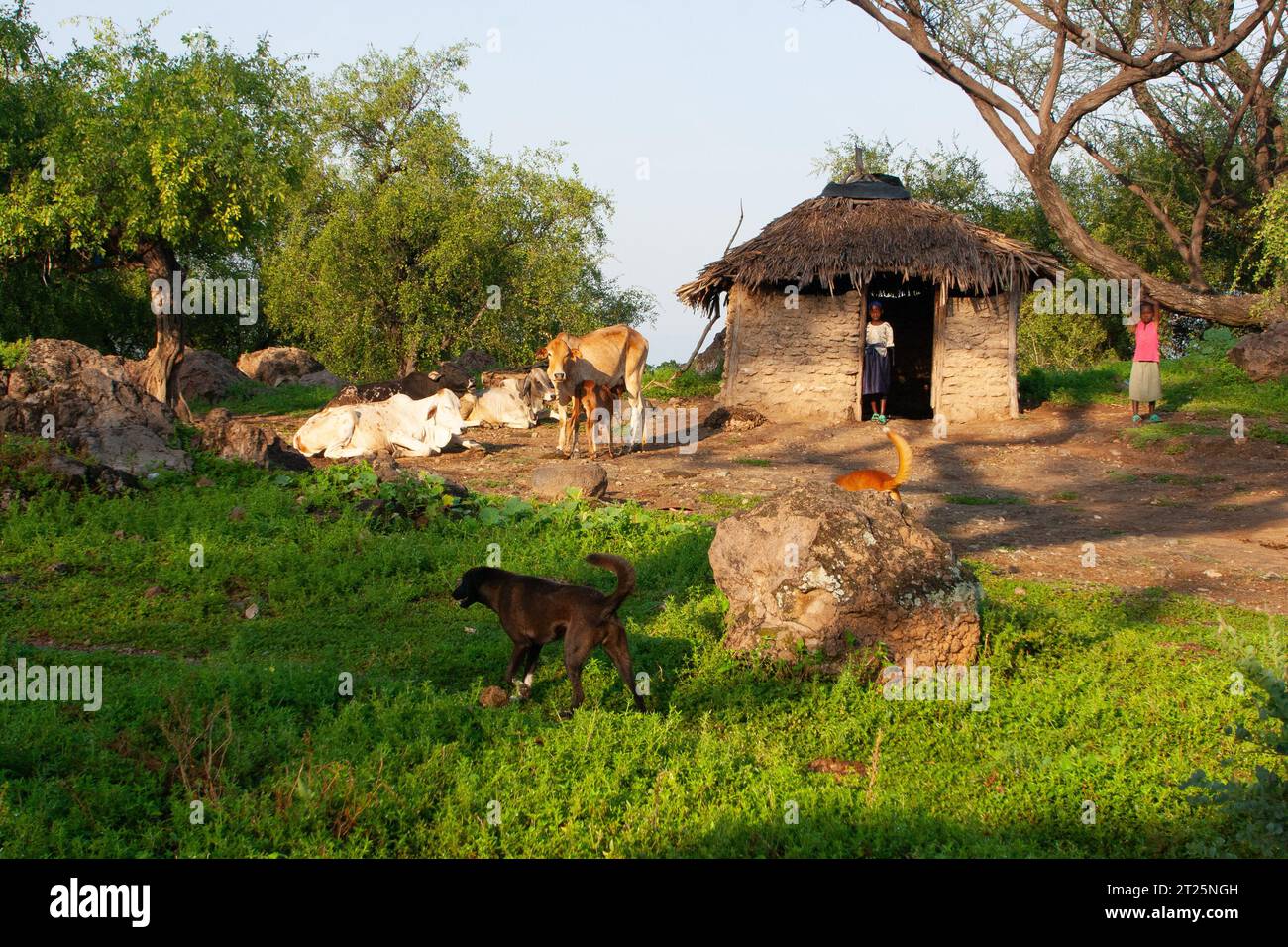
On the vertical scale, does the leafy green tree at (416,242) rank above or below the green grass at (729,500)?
above

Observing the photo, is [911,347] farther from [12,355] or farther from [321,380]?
[12,355]

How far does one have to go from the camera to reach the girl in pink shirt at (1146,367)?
673 inches

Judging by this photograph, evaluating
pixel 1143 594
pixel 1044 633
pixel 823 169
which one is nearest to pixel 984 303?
pixel 1143 594

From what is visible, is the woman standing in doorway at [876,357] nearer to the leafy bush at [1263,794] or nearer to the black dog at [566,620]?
the black dog at [566,620]

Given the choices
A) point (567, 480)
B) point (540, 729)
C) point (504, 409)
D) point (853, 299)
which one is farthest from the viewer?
point (504, 409)

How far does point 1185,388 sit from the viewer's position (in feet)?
64.9

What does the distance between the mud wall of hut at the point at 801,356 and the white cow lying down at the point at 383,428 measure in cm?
529

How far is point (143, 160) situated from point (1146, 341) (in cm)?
1506

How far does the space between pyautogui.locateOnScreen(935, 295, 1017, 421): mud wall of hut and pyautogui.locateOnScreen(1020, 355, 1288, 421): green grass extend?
3.94 feet

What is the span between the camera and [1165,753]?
582cm

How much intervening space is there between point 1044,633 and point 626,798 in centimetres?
381

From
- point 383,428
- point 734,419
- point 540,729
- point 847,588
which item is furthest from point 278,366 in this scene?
point 540,729

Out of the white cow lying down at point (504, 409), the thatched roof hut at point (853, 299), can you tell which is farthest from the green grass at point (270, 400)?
the thatched roof hut at point (853, 299)
